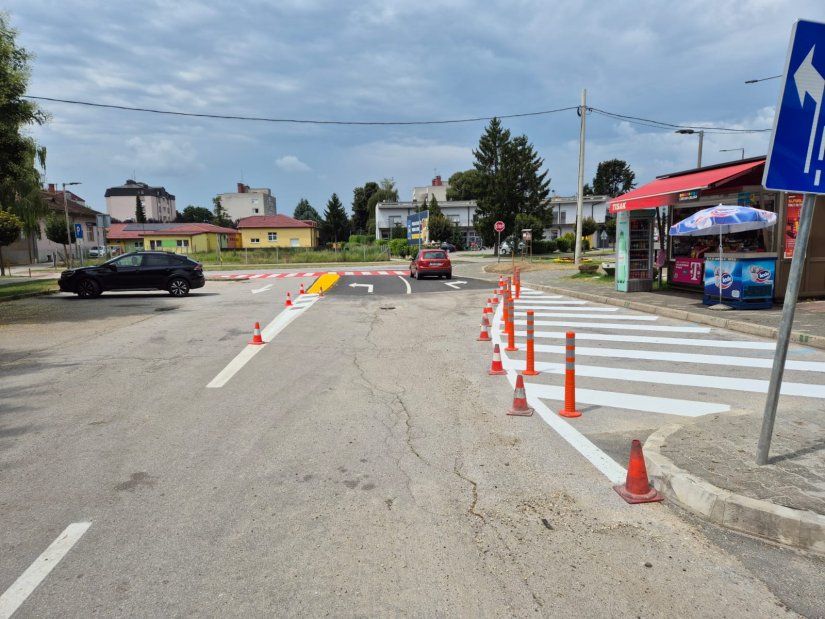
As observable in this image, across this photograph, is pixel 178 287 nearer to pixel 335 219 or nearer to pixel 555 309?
pixel 555 309

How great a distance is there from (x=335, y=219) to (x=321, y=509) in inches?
4073

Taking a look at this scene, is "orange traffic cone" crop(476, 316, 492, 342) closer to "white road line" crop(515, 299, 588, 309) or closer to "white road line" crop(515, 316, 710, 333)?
"white road line" crop(515, 316, 710, 333)

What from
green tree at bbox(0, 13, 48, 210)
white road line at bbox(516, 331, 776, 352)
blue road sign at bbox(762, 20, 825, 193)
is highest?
green tree at bbox(0, 13, 48, 210)

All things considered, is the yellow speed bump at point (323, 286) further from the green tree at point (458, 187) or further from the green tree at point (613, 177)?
the green tree at point (613, 177)

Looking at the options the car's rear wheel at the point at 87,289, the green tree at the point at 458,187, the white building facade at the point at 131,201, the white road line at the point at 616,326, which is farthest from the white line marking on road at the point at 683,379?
the white building facade at the point at 131,201

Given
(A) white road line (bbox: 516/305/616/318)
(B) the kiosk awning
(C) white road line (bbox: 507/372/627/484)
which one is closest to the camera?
(C) white road line (bbox: 507/372/627/484)

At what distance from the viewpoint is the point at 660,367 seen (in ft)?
27.0

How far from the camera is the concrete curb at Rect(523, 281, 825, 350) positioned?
9562mm

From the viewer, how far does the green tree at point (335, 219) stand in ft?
343

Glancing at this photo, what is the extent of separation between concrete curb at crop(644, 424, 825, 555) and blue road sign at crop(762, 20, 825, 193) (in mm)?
2110

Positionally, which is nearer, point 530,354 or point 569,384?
point 569,384

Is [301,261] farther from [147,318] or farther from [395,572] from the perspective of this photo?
[395,572]

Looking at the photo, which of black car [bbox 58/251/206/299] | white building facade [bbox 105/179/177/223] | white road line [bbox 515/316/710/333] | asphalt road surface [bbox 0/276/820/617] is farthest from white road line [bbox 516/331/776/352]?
white building facade [bbox 105/179/177/223]

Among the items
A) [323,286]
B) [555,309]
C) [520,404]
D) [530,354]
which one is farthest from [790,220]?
[323,286]
